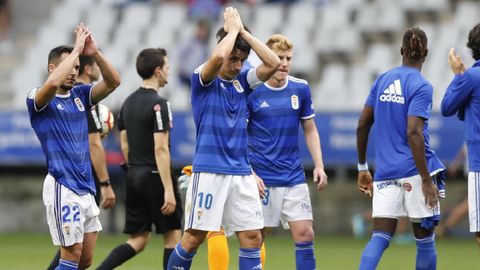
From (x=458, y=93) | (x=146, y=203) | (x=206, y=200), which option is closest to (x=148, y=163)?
(x=146, y=203)

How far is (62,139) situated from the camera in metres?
9.91

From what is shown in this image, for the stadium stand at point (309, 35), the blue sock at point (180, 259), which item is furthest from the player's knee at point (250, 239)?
the stadium stand at point (309, 35)

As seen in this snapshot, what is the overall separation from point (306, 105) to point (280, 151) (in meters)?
0.50

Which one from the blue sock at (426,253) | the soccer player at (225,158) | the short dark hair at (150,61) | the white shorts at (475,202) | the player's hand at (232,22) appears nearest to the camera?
the player's hand at (232,22)

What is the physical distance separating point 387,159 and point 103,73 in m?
2.49

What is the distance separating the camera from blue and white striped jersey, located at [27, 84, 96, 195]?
990cm

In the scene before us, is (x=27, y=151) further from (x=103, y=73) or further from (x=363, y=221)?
(x=103, y=73)

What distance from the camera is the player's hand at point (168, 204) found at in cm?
1155

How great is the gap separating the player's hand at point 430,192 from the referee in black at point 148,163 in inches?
100

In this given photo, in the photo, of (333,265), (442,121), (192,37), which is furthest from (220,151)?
(192,37)

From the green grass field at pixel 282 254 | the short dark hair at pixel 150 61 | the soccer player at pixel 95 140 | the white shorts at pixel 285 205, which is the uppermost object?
the short dark hair at pixel 150 61

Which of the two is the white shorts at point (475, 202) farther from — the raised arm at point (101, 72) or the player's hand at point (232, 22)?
the raised arm at point (101, 72)

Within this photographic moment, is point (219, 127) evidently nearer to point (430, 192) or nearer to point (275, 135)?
point (275, 135)

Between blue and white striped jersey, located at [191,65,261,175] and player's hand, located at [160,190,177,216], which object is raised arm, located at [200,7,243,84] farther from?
player's hand, located at [160,190,177,216]
